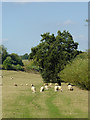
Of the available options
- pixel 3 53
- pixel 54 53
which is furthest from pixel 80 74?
pixel 3 53

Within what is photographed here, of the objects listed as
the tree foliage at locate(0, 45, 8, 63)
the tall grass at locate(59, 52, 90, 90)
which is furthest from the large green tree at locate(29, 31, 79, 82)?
the tree foliage at locate(0, 45, 8, 63)

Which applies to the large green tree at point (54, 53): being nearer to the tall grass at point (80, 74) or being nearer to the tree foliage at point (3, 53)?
the tall grass at point (80, 74)

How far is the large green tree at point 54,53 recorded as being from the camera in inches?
2491

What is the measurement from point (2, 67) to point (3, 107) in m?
98.3

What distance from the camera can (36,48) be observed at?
68.8 m

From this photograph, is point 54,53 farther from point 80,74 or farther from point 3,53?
point 3,53

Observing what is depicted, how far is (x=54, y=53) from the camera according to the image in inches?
2511

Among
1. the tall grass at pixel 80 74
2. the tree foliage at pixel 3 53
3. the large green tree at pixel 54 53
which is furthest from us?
the tree foliage at pixel 3 53

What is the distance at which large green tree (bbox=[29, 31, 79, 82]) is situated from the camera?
208ft

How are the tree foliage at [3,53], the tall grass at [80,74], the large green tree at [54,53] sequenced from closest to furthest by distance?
1. the tall grass at [80,74]
2. the large green tree at [54,53]
3. the tree foliage at [3,53]

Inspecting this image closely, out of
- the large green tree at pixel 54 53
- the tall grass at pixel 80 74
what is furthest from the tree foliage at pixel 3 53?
the tall grass at pixel 80 74

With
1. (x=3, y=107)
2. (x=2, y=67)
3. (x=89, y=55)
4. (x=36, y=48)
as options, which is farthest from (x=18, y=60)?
(x=3, y=107)

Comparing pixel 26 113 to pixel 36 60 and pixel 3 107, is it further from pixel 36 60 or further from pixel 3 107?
pixel 36 60

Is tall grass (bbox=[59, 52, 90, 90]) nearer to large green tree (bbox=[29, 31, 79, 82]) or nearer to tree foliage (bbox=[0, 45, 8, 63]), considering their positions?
large green tree (bbox=[29, 31, 79, 82])
